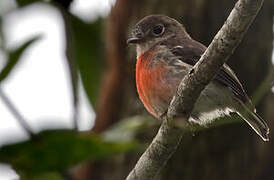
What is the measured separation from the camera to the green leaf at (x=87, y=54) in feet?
16.7

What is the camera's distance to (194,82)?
11.4ft

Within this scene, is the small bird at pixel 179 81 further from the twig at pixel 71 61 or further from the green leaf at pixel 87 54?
the twig at pixel 71 61

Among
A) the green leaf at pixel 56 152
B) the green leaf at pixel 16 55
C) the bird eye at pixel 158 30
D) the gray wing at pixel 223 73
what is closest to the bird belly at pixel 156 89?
the gray wing at pixel 223 73

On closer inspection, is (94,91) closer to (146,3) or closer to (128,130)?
(128,130)

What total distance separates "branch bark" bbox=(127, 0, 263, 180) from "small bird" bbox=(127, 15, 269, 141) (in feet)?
2.76

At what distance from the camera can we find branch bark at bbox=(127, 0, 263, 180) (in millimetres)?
3057

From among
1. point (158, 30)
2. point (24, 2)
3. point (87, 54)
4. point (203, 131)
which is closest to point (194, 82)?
point (24, 2)

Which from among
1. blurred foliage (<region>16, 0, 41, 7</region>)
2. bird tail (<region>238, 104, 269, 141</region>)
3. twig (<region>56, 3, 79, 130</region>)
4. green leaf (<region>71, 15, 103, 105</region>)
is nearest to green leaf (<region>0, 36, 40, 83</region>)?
twig (<region>56, 3, 79, 130</region>)

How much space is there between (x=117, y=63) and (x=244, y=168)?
196 cm

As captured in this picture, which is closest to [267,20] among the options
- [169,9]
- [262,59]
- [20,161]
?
[262,59]

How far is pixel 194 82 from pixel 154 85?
161cm

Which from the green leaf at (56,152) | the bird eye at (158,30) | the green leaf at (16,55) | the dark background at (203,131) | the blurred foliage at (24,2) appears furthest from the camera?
the dark background at (203,131)

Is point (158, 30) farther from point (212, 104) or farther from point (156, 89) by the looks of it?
point (212, 104)

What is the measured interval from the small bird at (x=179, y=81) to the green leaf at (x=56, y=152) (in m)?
1.89
